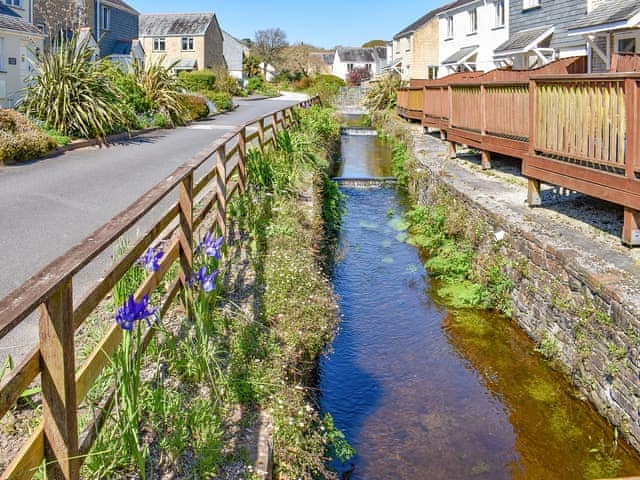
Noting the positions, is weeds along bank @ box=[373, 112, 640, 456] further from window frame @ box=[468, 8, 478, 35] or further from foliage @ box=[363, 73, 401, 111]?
foliage @ box=[363, 73, 401, 111]

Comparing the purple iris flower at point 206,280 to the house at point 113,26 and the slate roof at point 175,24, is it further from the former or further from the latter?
the slate roof at point 175,24

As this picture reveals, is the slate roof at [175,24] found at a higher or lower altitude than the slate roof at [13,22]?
higher

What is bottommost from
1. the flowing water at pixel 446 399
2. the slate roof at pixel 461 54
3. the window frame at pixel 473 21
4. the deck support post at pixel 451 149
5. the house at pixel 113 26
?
the flowing water at pixel 446 399

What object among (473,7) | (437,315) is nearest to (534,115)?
(437,315)

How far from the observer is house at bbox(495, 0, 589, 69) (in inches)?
860

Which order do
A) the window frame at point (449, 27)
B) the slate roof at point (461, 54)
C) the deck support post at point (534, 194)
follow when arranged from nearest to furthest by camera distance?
the deck support post at point (534, 194), the slate roof at point (461, 54), the window frame at point (449, 27)

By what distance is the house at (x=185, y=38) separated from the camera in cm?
7231

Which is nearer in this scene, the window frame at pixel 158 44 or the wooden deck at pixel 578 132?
the wooden deck at pixel 578 132

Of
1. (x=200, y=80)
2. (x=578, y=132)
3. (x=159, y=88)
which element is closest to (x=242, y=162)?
(x=578, y=132)

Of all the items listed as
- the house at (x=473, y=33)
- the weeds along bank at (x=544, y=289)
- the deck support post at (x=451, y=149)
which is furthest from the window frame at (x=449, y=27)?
the weeds along bank at (x=544, y=289)

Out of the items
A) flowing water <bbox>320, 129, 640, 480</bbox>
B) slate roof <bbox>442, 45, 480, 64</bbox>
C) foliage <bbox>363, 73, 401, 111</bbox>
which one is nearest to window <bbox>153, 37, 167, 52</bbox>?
foliage <bbox>363, 73, 401, 111</bbox>

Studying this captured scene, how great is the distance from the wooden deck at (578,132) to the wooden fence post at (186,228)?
4195mm

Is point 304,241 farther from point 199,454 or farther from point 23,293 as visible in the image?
point 23,293

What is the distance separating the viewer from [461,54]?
3516 cm
